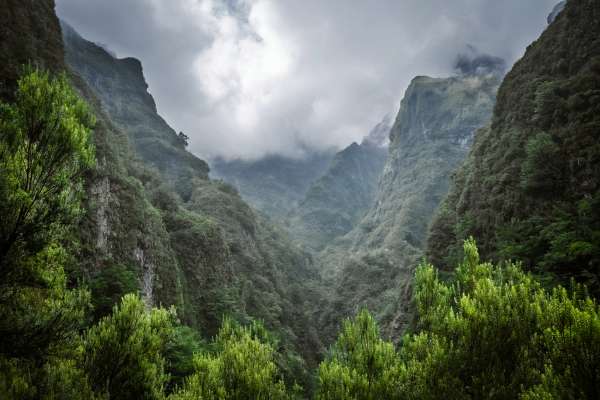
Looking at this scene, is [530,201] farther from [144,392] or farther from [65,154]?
[65,154]

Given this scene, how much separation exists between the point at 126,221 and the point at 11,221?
21.6 meters

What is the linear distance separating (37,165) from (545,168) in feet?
103

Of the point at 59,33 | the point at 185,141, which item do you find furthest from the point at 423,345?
the point at 185,141

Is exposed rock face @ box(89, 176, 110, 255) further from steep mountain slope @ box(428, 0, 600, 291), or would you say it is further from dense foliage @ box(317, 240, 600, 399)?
steep mountain slope @ box(428, 0, 600, 291)

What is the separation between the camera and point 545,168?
81.7 ft

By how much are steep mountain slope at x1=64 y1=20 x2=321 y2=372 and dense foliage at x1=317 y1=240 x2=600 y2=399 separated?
16165 millimetres

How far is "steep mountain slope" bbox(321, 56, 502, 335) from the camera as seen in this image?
75875 mm

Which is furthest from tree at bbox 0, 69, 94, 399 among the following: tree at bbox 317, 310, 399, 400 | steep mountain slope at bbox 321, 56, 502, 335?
steep mountain slope at bbox 321, 56, 502, 335

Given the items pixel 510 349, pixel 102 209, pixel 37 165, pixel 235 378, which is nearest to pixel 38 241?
pixel 37 165

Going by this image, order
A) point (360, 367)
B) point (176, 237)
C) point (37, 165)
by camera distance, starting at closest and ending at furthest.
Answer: point (37, 165) → point (360, 367) → point (176, 237)

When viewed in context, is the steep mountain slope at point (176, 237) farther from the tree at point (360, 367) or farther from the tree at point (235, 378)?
the tree at point (360, 367)

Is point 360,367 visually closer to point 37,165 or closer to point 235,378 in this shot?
point 235,378

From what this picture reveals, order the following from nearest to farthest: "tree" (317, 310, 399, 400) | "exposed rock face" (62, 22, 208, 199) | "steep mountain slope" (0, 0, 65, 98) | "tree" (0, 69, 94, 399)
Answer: "tree" (0, 69, 94, 399) → "tree" (317, 310, 399, 400) → "steep mountain slope" (0, 0, 65, 98) → "exposed rock face" (62, 22, 208, 199)

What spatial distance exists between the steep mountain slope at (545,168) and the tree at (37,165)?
2187cm
